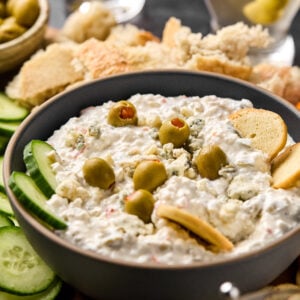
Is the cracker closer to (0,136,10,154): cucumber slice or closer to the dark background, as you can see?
(0,136,10,154): cucumber slice

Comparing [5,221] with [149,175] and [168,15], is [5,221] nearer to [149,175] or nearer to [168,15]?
[149,175]

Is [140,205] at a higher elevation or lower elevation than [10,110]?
higher

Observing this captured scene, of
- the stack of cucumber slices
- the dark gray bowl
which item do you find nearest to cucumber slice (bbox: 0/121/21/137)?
the dark gray bowl

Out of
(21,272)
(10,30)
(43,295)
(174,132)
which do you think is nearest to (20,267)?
(21,272)

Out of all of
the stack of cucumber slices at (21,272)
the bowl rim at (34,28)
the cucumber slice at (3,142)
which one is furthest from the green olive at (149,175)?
the bowl rim at (34,28)

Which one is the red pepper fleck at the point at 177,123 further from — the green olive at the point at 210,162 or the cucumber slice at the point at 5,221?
the cucumber slice at the point at 5,221

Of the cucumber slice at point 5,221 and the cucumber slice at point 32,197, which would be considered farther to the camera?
the cucumber slice at point 5,221
